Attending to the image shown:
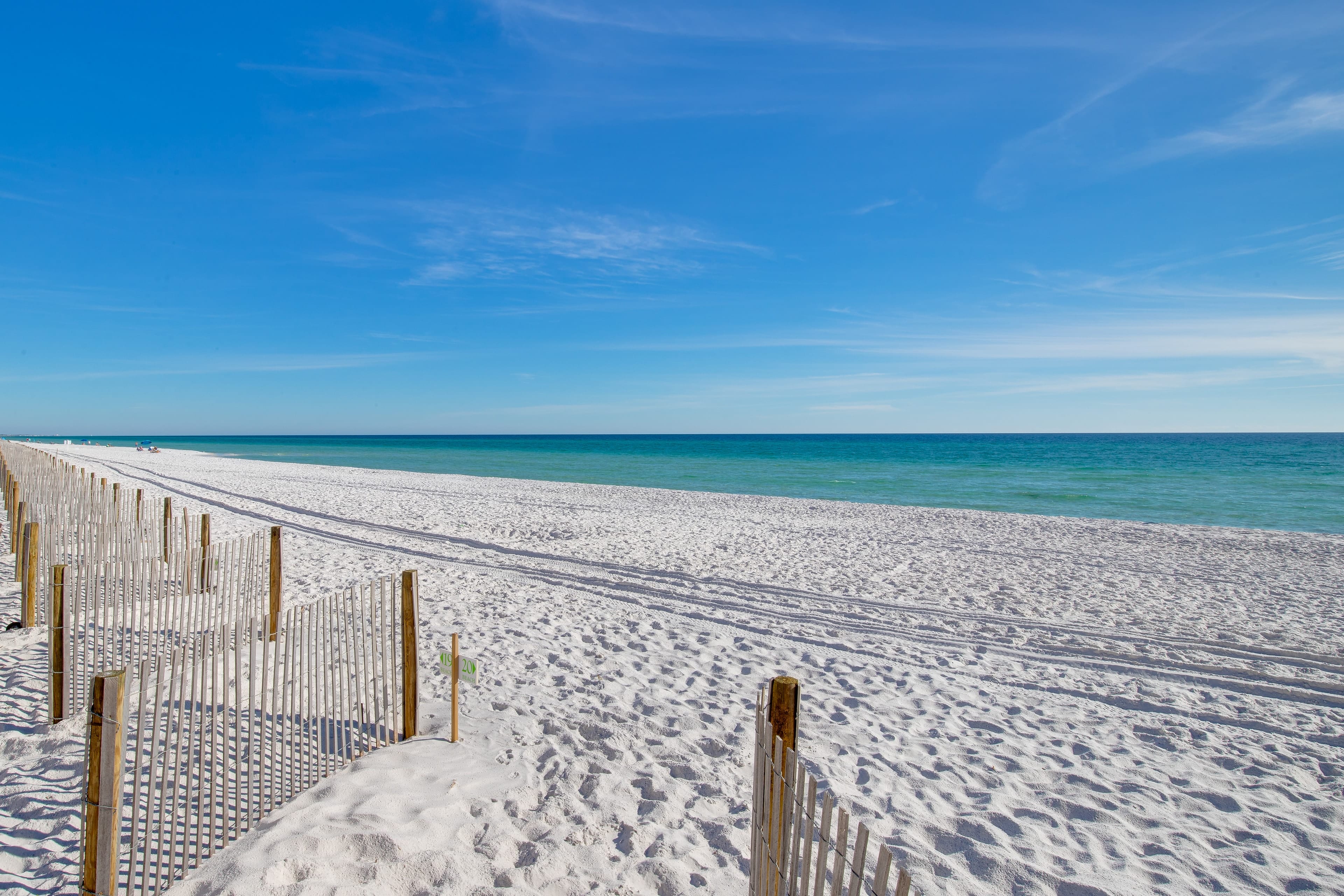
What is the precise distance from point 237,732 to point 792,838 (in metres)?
2.73

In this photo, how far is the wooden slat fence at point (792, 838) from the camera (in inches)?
75.1

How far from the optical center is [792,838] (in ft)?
8.11

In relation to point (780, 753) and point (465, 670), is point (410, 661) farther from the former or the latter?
point (780, 753)

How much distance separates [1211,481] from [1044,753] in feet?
126

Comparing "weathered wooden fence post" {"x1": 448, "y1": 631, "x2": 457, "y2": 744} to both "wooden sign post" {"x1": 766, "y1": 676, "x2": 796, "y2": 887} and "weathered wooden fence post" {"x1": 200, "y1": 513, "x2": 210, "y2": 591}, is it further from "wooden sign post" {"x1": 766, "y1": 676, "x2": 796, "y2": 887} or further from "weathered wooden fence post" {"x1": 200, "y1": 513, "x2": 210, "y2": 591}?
"weathered wooden fence post" {"x1": 200, "y1": 513, "x2": 210, "y2": 591}

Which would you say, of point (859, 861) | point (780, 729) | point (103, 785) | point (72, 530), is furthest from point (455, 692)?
point (72, 530)

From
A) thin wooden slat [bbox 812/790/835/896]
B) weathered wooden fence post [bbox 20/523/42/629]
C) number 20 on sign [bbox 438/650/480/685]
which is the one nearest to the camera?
thin wooden slat [bbox 812/790/835/896]

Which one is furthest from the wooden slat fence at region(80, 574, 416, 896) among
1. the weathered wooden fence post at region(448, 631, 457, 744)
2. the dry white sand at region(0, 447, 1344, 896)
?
the weathered wooden fence post at region(448, 631, 457, 744)

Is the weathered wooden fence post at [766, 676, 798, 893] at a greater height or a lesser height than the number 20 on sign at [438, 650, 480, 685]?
greater

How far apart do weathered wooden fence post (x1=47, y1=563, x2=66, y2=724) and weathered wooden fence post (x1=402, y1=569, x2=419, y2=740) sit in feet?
7.09

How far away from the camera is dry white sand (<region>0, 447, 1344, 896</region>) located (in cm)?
331

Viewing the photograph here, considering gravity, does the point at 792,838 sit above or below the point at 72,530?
below

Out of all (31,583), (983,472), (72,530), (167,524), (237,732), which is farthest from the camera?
(983,472)

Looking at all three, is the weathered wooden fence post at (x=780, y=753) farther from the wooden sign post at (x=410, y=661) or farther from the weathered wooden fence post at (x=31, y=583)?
the weathered wooden fence post at (x=31, y=583)
